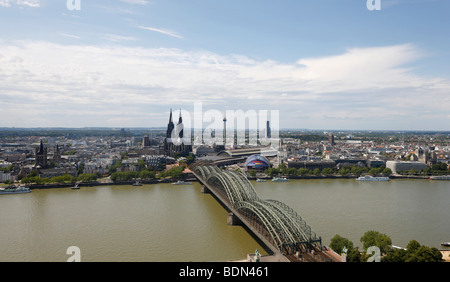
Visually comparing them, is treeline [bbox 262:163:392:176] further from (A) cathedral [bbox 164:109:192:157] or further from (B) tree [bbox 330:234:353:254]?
(B) tree [bbox 330:234:353:254]

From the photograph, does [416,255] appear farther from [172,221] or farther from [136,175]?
[136,175]

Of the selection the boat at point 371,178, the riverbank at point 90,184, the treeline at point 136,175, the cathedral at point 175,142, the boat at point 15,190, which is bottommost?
the boat at point 371,178

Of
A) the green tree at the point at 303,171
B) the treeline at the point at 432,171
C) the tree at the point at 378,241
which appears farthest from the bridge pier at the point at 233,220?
the treeline at the point at 432,171

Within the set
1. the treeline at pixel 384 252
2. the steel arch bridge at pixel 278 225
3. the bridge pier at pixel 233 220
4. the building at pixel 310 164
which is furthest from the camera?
the building at pixel 310 164

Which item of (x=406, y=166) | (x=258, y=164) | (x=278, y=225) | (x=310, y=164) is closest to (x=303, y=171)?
(x=310, y=164)

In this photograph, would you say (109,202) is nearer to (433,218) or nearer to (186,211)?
(186,211)

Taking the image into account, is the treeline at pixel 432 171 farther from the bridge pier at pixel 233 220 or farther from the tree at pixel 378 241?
the tree at pixel 378 241

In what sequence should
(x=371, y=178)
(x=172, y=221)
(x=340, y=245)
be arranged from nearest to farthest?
(x=340, y=245) → (x=172, y=221) → (x=371, y=178)
